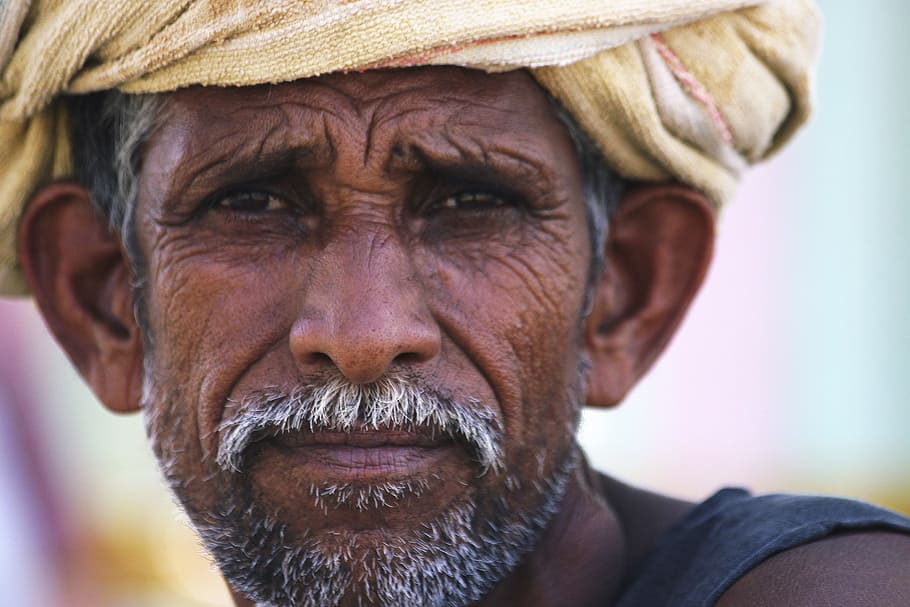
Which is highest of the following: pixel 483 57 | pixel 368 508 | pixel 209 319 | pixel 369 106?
pixel 483 57

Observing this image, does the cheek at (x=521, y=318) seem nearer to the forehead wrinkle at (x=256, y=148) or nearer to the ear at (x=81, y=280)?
the forehead wrinkle at (x=256, y=148)

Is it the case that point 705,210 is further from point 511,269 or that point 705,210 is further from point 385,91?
point 385,91

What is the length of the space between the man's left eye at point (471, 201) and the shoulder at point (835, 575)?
0.85m

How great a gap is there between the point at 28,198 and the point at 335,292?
0.94 metres

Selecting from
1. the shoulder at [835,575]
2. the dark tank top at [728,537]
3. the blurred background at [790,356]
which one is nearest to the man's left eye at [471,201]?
the dark tank top at [728,537]

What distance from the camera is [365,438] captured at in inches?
84.4

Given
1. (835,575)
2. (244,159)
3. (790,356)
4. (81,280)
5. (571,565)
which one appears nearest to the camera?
(835,575)

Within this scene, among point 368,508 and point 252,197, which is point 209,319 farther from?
point 368,508

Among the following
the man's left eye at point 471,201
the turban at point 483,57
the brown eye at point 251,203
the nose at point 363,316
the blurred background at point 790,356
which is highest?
the turban at point 483,57

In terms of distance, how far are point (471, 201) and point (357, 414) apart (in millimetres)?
516

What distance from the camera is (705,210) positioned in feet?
8.88

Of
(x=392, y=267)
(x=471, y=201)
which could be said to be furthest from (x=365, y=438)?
(x=471, y=201)

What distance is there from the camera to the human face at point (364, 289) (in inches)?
85.0

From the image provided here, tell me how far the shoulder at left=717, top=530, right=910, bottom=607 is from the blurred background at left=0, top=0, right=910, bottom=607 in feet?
14.0
